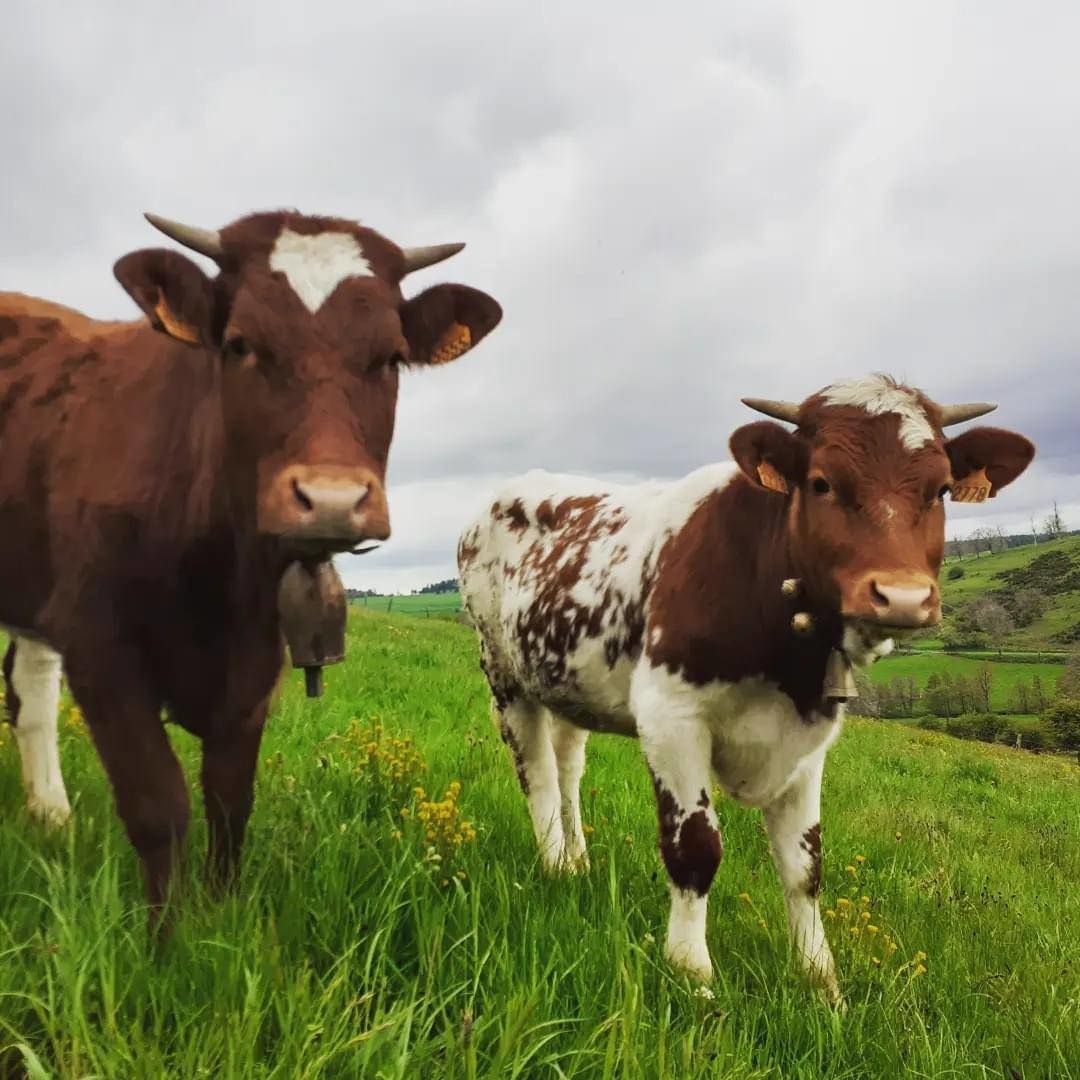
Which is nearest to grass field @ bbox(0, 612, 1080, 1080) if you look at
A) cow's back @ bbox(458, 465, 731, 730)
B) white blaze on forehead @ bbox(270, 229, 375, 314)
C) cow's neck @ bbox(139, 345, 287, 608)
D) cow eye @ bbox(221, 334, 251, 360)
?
cow's back @ bbox(458, 465, 731, 730)

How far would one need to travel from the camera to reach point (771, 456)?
3.56 m

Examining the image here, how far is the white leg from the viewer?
4395 millimetres

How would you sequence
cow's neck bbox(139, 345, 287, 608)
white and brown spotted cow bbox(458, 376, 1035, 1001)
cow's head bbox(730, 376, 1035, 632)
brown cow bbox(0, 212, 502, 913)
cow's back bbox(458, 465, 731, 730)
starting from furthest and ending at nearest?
cow's back bbox(458, 465, 731, 730), white and brown spotted cow bbox(458, 376, 1035, 1001), cow's head bbox(730, 376, 1035, 632), cow's neck bbox(139, 345, 287, 608), brown cow bbox(0, 212, 502, 913)

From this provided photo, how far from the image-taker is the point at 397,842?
3785 mm

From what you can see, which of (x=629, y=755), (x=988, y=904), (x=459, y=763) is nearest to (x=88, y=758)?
(x=459, y=763)

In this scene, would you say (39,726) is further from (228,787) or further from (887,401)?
(887,401)

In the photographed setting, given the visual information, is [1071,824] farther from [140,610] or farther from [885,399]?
[140,610]

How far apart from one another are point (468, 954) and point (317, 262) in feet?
7.62

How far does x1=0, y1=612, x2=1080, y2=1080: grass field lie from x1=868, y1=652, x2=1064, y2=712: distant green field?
379 ft

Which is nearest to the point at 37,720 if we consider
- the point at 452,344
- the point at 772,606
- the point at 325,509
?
the point at 452,344

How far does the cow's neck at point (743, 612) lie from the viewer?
3666 millimetres

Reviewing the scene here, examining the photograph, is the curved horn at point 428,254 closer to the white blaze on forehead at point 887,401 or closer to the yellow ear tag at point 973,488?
the white blaze on forehead at point 887,401

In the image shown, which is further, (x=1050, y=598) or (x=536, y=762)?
(x=1050, y=598)

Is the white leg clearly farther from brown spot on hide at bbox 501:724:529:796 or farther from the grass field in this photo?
brown spot on hide at bbox 501:724:529:796
